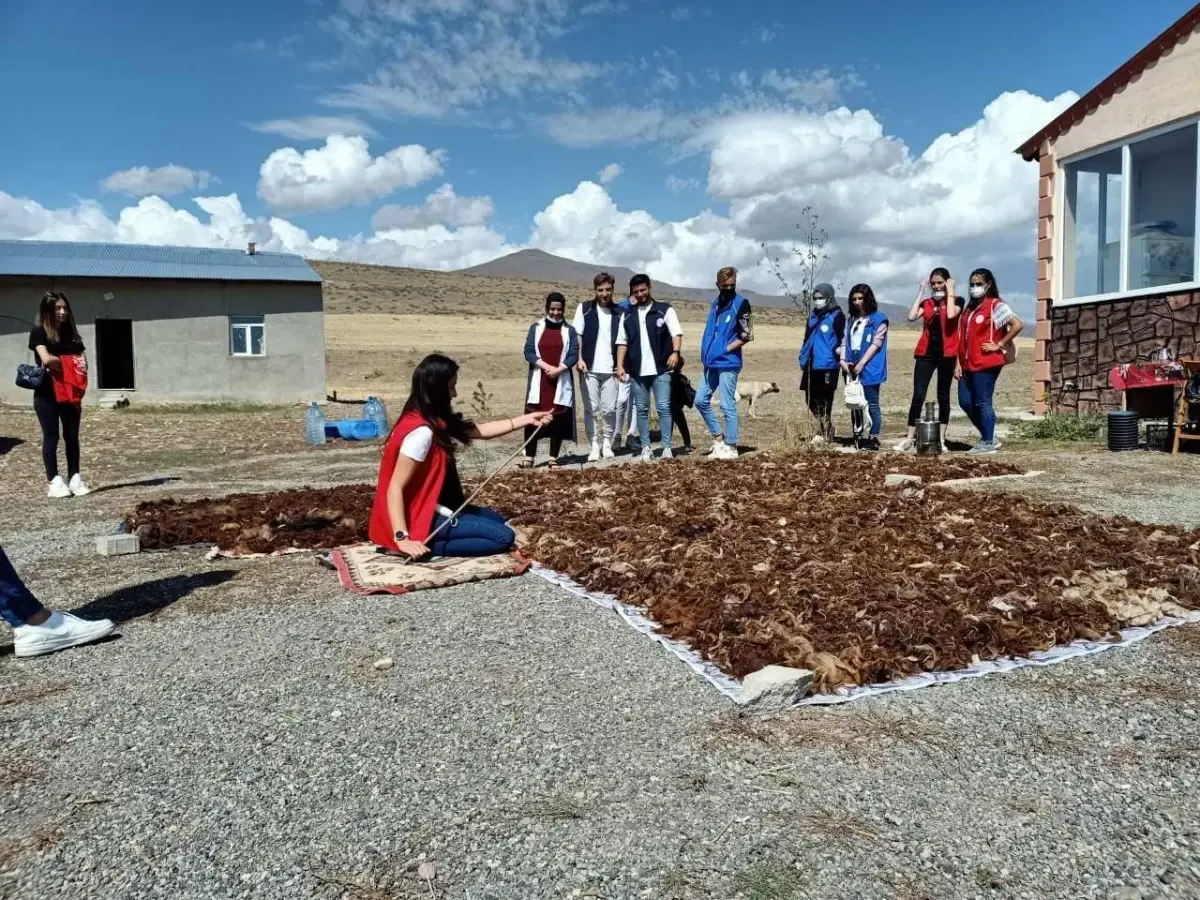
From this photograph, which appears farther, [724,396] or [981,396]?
[724,396]

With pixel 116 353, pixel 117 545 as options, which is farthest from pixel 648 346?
pixel 116 353

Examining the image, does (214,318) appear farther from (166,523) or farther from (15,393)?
(166,523)

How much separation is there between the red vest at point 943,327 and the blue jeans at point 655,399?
280cm

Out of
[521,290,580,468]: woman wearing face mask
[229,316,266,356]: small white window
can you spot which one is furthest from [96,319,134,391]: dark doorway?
[521,290,580,468]: woman wearing face mask

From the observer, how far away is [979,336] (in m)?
9.84

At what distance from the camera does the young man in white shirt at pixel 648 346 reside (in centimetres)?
1019

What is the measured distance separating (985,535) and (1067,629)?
169 cm

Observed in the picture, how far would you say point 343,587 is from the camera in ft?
17.7

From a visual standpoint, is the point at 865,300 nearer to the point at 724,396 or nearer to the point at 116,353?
the point at 724,396

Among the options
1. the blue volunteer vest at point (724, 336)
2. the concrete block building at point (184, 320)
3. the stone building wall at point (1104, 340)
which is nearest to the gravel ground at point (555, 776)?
the blue volunteer vest at point (724, 336)

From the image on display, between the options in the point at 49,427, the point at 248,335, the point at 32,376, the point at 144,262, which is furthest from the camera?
the point at 144,262

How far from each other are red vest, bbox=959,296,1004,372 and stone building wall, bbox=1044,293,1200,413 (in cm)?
340

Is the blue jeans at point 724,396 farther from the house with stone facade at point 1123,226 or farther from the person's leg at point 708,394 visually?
the house with stone facade at point 1123,226

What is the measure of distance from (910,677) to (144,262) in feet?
83.8
